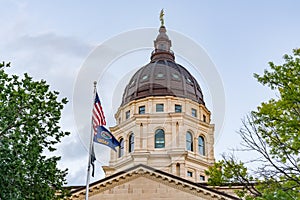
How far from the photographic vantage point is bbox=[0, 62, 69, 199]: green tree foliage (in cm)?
2047

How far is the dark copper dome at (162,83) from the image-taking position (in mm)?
66000

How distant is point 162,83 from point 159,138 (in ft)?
29.4

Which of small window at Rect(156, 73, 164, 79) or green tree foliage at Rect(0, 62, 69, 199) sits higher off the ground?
small window at Rect(156, 73, 164, 79)

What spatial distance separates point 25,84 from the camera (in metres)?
22.7

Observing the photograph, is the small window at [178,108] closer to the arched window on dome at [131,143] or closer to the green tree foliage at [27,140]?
the arched window on dome at [131,143]

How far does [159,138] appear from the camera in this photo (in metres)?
61.9

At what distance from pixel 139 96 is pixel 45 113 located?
4367 centimetres

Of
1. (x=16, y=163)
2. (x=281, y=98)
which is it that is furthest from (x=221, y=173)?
→ (x=16, y=163)

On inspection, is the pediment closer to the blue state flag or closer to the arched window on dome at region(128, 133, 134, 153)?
the blue state flag

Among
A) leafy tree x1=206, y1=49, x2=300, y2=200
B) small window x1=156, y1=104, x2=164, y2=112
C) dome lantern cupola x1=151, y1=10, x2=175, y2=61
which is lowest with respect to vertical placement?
leafy tree x1=206, y1=49, x2=300, y2=200

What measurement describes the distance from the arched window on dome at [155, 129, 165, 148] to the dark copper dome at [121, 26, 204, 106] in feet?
19.4

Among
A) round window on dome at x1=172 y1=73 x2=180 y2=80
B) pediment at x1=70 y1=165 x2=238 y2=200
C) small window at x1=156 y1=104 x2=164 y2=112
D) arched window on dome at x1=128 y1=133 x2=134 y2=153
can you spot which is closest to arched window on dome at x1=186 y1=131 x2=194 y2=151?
small window at x1=156 y1=104 x2=164 y2=112

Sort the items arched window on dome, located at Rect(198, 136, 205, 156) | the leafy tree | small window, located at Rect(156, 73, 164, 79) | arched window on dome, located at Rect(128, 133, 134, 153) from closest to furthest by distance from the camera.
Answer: the leafy tree → arched window on dome, located at Rect(128, 133, 134, 153) → arched window on dome, located at Rect(198, 136, 205, 156) → small window, located at Rect(156, 73, 164, 79)

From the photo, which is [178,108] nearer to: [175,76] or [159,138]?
[159,138]
